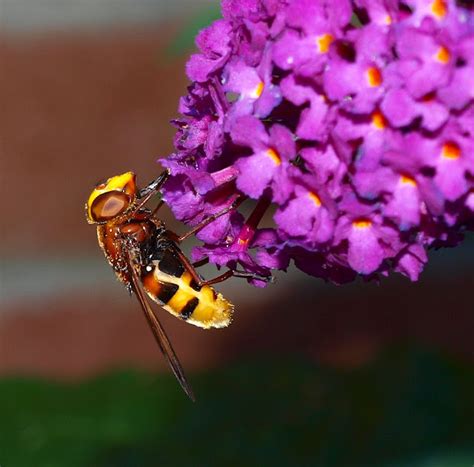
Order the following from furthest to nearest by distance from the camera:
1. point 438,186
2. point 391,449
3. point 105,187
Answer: point 391,449 → point 105,187 → point 438,186

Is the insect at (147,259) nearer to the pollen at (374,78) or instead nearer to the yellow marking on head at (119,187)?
the yellow marking on head at (119,187)

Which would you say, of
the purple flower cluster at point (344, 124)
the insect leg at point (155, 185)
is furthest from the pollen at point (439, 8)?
the insect leg at point (155, 185)

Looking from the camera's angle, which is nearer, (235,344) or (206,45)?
(206,45)

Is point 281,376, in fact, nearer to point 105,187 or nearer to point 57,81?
point 57,81

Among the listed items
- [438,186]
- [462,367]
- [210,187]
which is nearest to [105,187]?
[210,187]

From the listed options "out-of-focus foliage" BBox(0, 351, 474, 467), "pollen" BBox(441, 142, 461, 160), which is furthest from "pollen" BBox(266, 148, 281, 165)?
"out-of-focus foliage" BBox(0, 351, 474, 467)

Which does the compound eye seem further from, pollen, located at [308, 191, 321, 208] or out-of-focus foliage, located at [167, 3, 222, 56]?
out-of-focus foliage, located at [167, 3, 222, 56]
